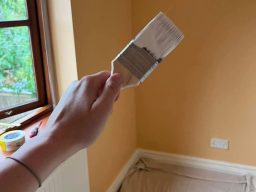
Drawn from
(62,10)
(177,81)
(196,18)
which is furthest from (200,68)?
(62,10)

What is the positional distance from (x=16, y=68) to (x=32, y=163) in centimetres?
107

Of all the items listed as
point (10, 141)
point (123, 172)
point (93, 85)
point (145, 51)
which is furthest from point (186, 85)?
point (93, 85)

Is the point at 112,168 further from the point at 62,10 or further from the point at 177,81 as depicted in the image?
the point at 62,10

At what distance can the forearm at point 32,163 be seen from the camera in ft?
1.70

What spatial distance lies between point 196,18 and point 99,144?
1013 millimetres

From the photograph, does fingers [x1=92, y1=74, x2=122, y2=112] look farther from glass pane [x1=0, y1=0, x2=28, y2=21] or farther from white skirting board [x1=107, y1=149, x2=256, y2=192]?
white skirting board [x1=107, y1=149, x2=256, y2=192]

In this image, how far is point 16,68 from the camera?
1.53 metres

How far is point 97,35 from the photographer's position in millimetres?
1749

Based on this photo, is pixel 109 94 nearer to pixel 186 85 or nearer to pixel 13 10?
pixel 13 10

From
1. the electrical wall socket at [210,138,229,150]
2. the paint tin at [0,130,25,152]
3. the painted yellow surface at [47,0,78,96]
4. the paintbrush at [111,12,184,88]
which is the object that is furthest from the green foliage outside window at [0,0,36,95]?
the electrical wall socket at [210,138,229,150]

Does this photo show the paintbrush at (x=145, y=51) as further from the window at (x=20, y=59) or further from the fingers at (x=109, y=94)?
the window at (x=20, y=59)

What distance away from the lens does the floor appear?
2.13 m

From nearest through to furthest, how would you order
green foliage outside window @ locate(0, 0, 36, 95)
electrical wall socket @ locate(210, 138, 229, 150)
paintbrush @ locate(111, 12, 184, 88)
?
paintbrush @ locate(111, 12, 184, 88), green foliage outside window @ locate(0, 0, 36, 95), electrical wall socket @ locate(210, 138, 229, 150)

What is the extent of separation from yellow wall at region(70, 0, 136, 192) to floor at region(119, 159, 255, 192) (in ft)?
0.45
